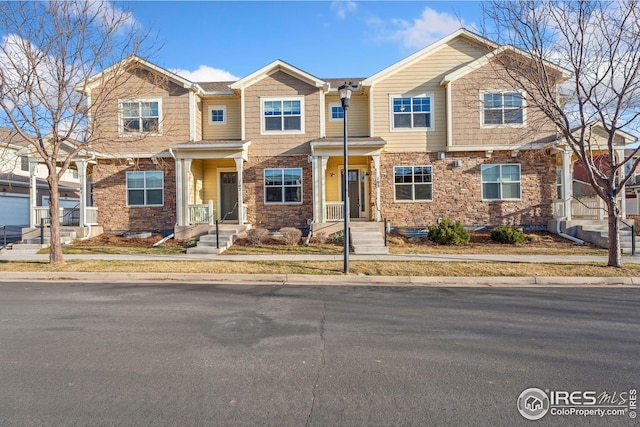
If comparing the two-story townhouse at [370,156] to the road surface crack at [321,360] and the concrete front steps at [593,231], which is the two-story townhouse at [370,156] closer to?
the concrete front steps at [593,231]

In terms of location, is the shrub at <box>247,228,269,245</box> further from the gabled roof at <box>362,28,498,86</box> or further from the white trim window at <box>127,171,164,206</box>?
the gabled roof at <box>362,28,498,86</box>

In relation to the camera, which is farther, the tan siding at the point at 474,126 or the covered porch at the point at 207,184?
the tan siding at the point at 474,126

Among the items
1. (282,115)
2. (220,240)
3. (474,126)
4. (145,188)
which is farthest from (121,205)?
(474,126)

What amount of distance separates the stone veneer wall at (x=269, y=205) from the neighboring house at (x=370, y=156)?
5 centimetres

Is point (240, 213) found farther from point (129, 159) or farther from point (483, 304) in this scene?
point (483, 304)

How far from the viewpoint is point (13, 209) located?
1071 inches

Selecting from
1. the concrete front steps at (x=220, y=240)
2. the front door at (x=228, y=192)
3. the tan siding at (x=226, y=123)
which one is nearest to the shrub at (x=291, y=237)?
the concrete front steps at (x=220, y=240)

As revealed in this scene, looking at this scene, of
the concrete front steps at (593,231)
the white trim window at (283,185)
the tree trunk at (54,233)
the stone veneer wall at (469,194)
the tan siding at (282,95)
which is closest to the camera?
the tree trunk at (54,233)

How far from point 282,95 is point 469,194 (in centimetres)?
1007

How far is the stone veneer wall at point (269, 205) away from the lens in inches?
709

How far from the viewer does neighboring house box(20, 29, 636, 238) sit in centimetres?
1743

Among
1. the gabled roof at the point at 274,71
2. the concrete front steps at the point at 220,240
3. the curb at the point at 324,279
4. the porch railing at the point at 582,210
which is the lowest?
the curb at the point at 324,279

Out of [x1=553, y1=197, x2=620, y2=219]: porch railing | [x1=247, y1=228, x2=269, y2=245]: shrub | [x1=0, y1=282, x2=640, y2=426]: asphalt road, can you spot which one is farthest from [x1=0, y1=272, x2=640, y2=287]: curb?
[x1=553, y1=197, x2=620, y2=219]: porch railing

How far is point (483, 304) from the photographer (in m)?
7.11
